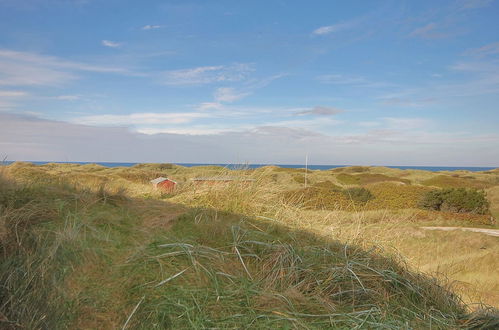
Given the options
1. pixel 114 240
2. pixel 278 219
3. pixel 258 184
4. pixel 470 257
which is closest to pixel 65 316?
pixel 114 240

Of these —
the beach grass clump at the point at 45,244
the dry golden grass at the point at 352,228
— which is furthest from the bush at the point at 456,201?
the beach grass clump at the point at 45,244

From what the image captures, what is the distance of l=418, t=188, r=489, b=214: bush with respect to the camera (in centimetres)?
1398

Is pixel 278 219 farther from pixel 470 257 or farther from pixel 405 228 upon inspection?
pixel 405 228

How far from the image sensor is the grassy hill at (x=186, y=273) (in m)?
2.54

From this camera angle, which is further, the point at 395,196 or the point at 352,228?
the point at 395,196

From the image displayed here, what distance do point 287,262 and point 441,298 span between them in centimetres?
164

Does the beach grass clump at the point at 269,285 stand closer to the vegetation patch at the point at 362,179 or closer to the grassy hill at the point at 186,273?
the grassy hill at the point at 186,273

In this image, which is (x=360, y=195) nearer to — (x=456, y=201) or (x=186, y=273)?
(x=456, y=201)

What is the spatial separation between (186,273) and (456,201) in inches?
565

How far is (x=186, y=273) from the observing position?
300 centimetres

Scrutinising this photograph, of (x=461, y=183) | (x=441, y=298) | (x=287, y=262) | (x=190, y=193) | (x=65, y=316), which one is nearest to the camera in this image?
(x=65, y=316)

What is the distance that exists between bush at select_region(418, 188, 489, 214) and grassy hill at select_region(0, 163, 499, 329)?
37.1 feet

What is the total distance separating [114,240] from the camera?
3488 millimetres

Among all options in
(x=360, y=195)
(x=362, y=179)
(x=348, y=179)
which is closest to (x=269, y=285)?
(x=360, y=195)
